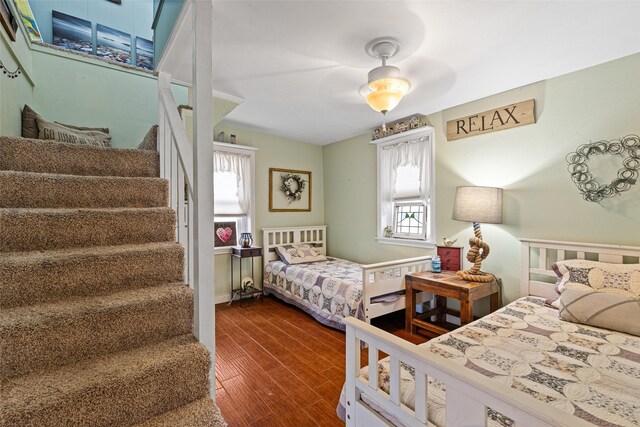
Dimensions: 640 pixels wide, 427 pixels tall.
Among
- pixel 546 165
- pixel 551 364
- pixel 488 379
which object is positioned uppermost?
pixel 546 165

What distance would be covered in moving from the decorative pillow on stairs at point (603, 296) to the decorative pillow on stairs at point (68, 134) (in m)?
3.58

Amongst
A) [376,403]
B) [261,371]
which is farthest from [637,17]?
[261,371]

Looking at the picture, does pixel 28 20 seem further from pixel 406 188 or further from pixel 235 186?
pixel 406 188

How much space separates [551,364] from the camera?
1304 millimetres

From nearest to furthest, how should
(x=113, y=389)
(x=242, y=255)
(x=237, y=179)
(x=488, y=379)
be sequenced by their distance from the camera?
(x=488, y=379) < (x=113, y=389) < (x=242, y=255) < (x=237, y=179)

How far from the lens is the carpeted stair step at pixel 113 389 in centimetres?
87

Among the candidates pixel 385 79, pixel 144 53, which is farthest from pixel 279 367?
pixel 144 53

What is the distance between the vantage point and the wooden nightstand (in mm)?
2842

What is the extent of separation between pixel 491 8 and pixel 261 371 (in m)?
2.83

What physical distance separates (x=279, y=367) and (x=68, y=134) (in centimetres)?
240

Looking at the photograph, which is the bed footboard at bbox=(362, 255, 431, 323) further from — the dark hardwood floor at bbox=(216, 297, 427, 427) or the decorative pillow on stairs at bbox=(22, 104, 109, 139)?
the decorative pillow on stairs at bbox=(22, 104, 109, 139)

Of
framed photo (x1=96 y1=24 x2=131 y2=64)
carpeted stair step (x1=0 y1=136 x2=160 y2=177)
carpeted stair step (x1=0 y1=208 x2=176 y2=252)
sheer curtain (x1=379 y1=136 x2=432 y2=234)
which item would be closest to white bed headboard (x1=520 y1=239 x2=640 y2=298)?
sheer curtain (x1=379 y1=136 x2=432 y2=234)

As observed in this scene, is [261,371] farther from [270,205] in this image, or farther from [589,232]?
[589,232]

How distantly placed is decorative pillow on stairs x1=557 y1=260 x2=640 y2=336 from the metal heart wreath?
58 cm
